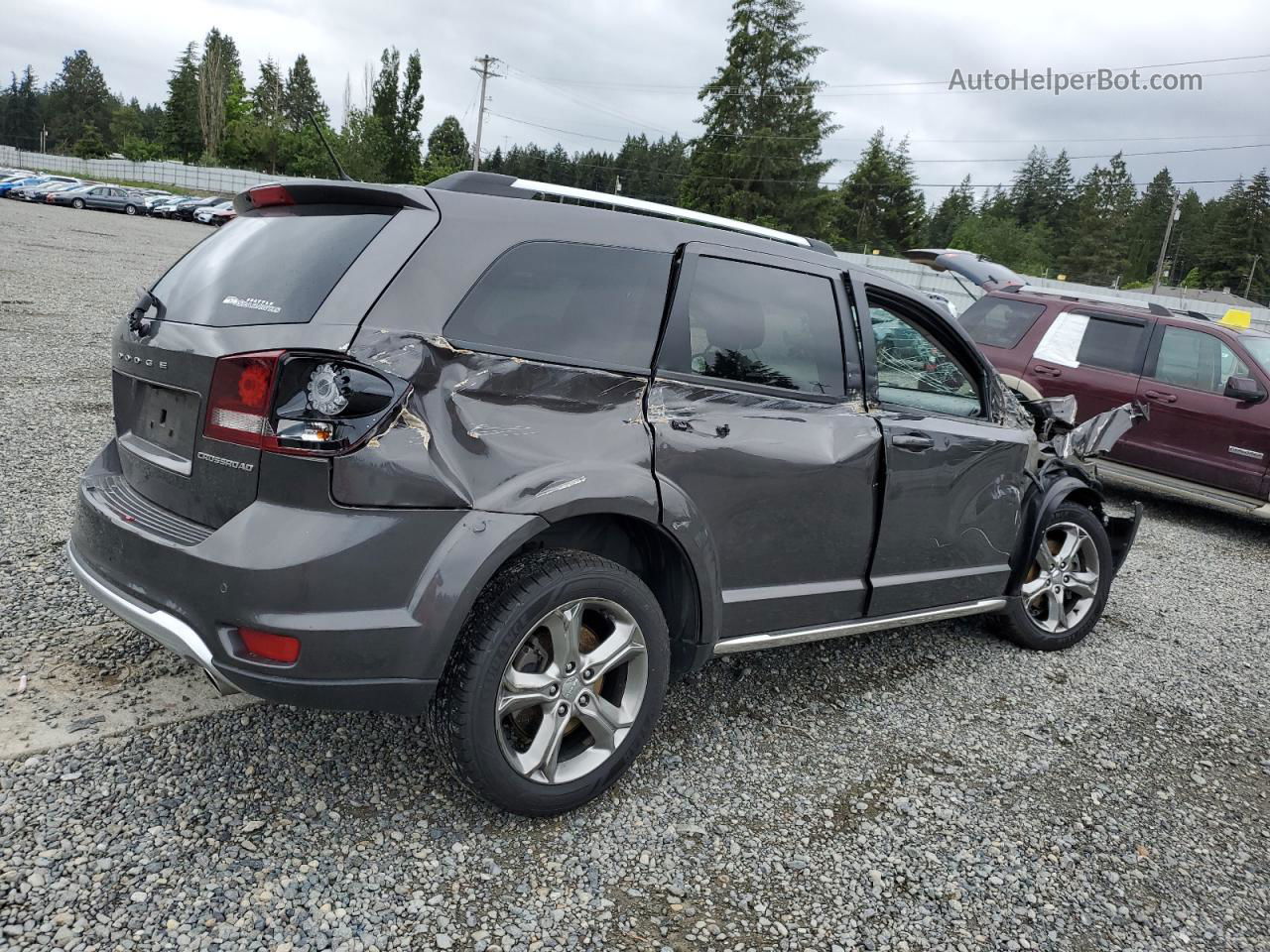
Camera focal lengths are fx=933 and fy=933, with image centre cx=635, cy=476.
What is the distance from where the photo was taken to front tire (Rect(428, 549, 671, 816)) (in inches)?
100

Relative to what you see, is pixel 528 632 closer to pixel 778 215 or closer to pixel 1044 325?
pixel 1044 325

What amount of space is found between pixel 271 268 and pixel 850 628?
7.97 feet

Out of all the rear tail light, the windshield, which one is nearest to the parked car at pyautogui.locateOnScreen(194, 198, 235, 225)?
the windshield

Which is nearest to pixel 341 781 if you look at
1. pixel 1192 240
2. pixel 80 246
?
pixel 80 246

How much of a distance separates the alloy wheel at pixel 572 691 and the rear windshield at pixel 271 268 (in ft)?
3.65

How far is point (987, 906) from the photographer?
2693mm

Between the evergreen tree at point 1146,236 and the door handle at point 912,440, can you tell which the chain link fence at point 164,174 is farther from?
the evergreen tree at point 1146,236

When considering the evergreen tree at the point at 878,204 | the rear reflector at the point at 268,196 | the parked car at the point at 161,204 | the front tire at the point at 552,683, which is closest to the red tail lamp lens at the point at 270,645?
the front tire at the point at 552,683

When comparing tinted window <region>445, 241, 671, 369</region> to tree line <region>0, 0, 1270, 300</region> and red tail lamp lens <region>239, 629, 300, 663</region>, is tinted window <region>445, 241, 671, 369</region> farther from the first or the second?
tree line <region>0, 0, 1270, 300</region>

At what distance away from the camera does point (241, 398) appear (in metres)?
2.39

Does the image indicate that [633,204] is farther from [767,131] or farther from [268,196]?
[767,131]

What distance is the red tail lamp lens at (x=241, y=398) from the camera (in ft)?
7.73

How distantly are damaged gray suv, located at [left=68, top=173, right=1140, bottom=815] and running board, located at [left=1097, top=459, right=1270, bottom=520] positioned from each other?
5180 millimetres

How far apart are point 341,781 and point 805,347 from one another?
2.15 metres
